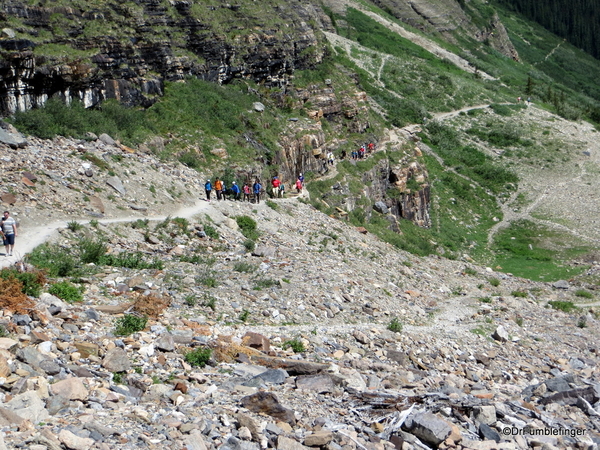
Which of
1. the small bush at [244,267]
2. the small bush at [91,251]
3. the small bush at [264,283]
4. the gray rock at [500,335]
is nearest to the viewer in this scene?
the small bush at [91,251]

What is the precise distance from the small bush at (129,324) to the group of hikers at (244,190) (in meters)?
15.5

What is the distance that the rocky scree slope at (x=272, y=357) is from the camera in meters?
10.7

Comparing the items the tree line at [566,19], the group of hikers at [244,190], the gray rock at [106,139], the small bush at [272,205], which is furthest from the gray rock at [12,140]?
the tree line at [566,19]

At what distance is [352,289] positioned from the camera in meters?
23.3

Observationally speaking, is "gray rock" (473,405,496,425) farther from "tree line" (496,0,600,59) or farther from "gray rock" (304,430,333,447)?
"tree line" (496,0,600,59)

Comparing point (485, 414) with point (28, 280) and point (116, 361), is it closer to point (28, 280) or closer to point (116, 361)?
point (116, 361)

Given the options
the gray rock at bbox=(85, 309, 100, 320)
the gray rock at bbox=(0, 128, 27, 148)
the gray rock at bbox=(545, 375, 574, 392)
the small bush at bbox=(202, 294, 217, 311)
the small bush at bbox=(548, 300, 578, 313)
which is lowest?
the small bush at bbox=(548, 300, 578, 313)

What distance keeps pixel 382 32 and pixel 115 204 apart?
79.3 meters

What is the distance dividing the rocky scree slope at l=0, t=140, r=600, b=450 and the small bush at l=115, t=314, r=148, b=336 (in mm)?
280

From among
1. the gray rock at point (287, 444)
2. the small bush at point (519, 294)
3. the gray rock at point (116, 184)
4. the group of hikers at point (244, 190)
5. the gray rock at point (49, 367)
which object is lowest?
the small bush at point (519, 294)

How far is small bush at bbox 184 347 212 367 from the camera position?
532 inches

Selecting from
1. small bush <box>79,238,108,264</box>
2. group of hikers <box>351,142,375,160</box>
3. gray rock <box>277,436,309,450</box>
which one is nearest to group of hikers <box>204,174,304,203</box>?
small bush <box>79,238,108,264</box>

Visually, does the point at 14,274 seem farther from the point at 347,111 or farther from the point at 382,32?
the point at 382,32

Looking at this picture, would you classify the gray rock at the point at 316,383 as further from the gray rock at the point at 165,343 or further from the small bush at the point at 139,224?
the small bush at the point at 139,224
